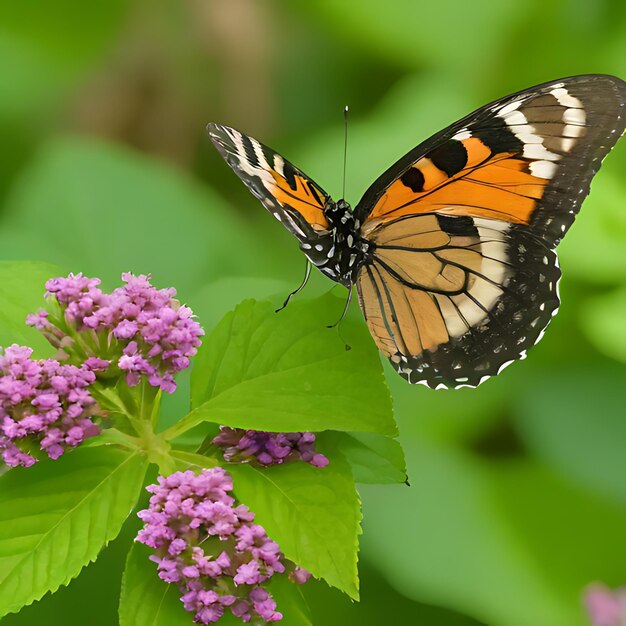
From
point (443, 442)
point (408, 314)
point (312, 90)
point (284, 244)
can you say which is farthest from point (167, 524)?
point (312, 90)

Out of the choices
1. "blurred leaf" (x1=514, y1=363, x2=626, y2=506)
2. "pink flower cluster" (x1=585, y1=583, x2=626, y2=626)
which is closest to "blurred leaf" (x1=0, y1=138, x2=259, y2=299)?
"blurred leaf" (x1=514, y1=363, x2=626, y2=506)

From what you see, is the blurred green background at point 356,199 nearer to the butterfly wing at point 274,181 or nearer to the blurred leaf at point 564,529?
the blurred leaf at point 564,529

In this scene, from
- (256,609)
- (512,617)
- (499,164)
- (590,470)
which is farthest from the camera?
(590,470)

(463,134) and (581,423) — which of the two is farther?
(581,423)

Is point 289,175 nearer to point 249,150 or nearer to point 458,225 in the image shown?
point 249,150

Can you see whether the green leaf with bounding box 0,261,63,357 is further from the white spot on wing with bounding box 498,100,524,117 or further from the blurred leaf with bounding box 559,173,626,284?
the blurred leaf with bounding box 559,173,626,284

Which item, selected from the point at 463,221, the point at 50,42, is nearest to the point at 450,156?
the point at 463,221

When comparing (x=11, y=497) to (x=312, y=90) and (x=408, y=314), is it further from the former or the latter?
(x=312, y=90)
